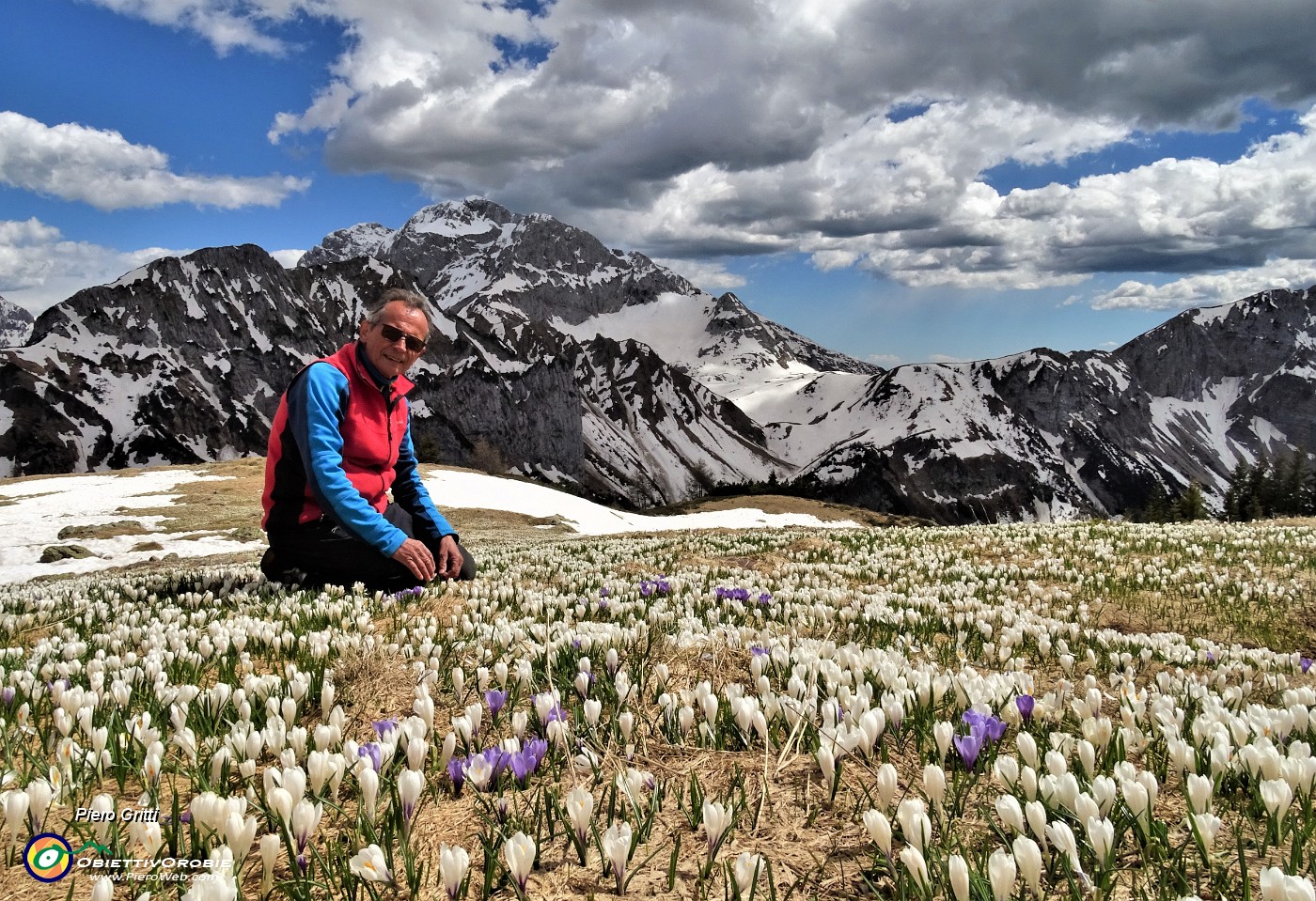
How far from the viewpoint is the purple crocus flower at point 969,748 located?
3.15 m

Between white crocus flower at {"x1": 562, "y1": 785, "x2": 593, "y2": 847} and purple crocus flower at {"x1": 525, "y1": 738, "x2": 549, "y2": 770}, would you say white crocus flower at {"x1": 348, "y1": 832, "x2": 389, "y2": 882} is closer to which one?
white crocus flower at {"x1": 562, "y1": 785, "x2": 593, "y2": 847}

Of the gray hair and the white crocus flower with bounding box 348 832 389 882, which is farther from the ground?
the gray hair

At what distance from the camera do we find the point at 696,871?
2592mm

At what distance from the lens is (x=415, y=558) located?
875 centimetres

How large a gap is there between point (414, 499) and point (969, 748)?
29.9 ft

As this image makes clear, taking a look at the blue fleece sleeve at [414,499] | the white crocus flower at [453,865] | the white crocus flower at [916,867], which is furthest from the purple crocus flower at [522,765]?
the blue fleece sleeve at [414,499]

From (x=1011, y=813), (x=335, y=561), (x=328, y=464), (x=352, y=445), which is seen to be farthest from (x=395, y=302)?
(x=1011, y=813)

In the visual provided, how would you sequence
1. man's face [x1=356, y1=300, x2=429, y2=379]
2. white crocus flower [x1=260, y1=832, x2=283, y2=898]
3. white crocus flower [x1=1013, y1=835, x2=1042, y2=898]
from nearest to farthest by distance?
1. white crocus flower [x1=1013, y1=835, x2=1042, y2=898]
2. white crocus flower [x1=260, y1=832, x2=283, y2=898]
3. man's face [x1=356, y1=300, x2=429, y2=379]

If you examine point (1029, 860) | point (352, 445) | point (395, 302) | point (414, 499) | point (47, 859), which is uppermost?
point (395, 302)

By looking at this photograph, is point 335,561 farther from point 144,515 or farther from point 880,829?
point 144,515

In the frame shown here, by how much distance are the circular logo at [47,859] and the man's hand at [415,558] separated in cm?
616

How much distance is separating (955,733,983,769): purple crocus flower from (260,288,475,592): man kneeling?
22.4 feet

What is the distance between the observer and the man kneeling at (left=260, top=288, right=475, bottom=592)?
8672mm

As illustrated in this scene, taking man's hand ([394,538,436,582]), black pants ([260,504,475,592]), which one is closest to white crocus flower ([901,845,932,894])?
man's hand ([394,538,436,582])
